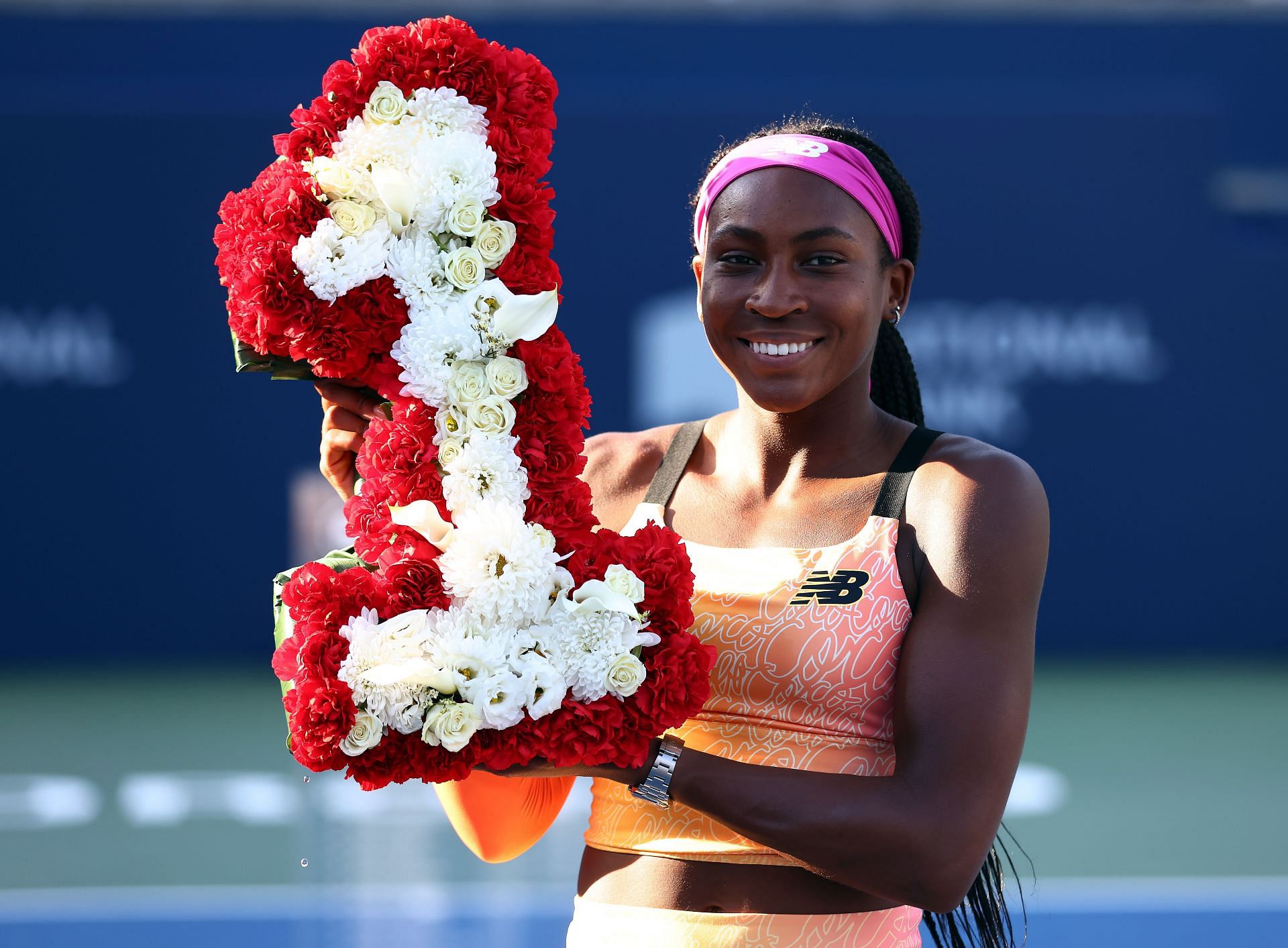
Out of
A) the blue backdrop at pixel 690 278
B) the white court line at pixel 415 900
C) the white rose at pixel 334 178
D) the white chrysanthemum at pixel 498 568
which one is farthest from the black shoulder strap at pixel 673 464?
the blue backdrop at pixel 690 278

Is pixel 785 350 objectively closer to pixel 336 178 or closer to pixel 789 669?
pixel 789 669

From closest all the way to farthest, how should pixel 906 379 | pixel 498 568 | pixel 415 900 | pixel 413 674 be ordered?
pixel 413 674 < pixel 498 568 < pixel 906 379 < pixel 415 900

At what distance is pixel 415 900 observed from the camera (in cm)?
522

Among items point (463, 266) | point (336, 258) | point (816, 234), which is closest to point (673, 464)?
point (816, 234)

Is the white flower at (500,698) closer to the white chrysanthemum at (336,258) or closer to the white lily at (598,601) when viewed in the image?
the white lily at (598,601)

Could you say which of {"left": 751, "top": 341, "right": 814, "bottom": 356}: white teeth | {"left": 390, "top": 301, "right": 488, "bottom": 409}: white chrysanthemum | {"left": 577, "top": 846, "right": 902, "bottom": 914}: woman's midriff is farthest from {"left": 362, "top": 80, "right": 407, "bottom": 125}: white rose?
{"left": 577, "top": 846, "right": 902, "bottom": 914}: woman's midriff

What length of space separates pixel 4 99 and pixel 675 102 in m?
3.95

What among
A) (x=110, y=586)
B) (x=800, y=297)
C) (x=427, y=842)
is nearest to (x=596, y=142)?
(x=110, y=586)

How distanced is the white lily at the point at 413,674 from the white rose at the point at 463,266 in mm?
472

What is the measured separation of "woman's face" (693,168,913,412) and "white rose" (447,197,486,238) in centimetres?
36

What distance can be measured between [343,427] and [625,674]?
0.57 m

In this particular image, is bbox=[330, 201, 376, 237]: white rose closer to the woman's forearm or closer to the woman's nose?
the woman's nose

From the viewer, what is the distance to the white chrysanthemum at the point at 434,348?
197 cm

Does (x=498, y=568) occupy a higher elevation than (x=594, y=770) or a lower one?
higher
